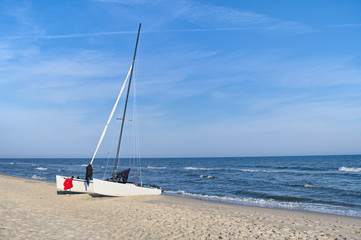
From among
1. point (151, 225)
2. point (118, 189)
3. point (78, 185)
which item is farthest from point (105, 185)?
point (151, 225)

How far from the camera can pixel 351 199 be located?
18.7 m

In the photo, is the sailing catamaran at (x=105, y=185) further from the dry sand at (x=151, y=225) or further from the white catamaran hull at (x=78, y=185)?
the dry sand at (x=151, y=225)

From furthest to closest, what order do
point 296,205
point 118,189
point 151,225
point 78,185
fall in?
point 296,205
point 78,185
point 118,189
point 151,225

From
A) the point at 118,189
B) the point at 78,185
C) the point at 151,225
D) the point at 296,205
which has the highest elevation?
the point at 78,185

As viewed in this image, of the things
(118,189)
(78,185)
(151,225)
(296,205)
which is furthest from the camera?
(296,205)

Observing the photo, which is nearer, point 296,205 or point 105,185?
point 105,185

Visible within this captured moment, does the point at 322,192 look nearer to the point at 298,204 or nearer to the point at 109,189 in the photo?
the point at 298,204

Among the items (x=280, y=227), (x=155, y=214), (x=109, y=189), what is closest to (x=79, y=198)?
(x=109, y=189)

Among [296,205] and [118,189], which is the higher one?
[118,189]

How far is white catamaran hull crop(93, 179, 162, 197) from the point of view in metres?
15.6

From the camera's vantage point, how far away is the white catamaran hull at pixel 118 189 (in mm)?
15591

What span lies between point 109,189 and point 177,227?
26.2ft

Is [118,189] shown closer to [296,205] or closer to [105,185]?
[105,185]

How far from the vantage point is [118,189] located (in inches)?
648
